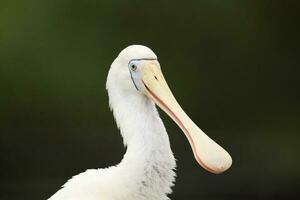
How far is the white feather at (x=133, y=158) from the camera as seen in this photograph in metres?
2.42

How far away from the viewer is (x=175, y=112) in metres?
2.46

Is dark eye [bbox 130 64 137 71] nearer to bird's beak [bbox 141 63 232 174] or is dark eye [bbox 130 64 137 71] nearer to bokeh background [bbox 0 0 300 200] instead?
bird's beak [bbox 141 63 232 174]

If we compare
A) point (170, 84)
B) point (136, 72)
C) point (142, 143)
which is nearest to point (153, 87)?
point (136, 72)

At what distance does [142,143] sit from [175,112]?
14 cm

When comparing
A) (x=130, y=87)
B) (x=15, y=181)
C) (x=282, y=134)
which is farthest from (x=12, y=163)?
(x=130, y=87)

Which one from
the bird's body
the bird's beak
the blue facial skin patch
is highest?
the blue facial skin patch

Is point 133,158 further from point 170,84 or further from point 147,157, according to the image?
point 170,84

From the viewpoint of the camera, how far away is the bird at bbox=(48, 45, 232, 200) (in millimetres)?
2418

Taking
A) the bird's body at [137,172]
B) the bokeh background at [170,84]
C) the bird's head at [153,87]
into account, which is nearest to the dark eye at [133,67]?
the bird's head at [153,87]

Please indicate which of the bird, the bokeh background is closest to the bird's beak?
the bird

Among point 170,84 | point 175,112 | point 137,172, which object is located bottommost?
point 137,172

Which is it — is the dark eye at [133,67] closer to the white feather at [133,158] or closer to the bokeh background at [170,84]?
the white feather at [133,158]

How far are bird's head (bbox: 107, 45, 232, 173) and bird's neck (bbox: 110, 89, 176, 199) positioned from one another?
62mm

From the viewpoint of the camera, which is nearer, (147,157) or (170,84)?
(147,157)
